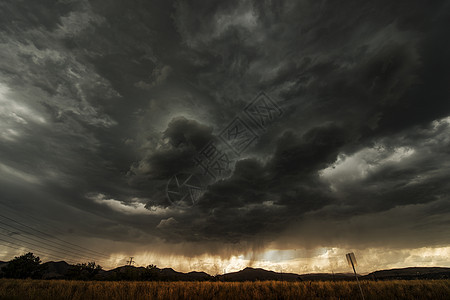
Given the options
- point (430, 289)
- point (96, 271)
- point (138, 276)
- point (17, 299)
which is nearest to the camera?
point (17, 299)

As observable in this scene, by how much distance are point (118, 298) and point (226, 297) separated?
7.45m

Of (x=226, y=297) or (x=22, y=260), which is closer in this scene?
(x=226, y=297)

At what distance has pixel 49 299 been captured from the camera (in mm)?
13445

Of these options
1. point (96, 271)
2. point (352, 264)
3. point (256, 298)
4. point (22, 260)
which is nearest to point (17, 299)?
point (256, 298)

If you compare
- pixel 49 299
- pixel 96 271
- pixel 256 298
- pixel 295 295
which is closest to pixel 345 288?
pixel 295 295

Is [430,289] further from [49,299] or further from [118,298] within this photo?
[49,299]

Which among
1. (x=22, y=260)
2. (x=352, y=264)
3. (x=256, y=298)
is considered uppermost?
(x=22, y=260)

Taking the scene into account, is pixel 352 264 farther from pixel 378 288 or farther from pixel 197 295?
pixel 197 295

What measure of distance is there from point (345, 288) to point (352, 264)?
274 inches

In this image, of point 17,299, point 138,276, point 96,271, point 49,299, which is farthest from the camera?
point 96,271

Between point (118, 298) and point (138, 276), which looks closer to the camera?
point (118, 298)

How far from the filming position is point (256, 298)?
49.5 ft

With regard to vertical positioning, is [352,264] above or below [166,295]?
above

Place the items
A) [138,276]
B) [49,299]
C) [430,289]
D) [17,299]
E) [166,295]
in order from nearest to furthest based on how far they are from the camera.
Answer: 1. [17,299]
2. [49,299]
3. [166,295]
4. [430,289]
5. [138,276]
